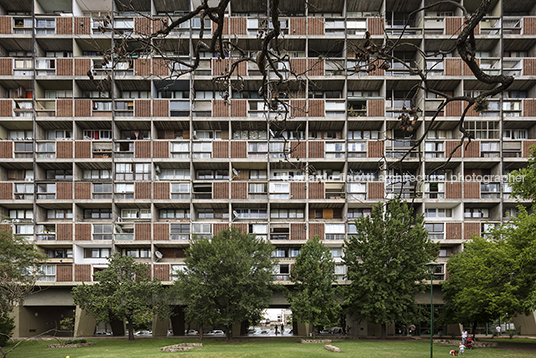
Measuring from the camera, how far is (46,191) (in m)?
40.5

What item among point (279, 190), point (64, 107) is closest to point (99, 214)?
point (64, 107)

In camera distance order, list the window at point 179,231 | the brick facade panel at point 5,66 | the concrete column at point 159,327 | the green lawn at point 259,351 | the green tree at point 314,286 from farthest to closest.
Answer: the concrete column at point 159,327, the brick facade panel at point 5,66, the window at point 179,231, the green tree at point 314,286, the green lawn at point 259,351

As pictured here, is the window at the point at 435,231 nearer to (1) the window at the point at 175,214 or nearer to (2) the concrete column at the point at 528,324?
(2) the concrete column at the point at 528,324

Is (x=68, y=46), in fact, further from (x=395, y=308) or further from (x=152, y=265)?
(x=395, y=308)

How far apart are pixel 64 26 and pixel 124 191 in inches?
710

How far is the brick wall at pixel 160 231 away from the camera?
39625 millimetres

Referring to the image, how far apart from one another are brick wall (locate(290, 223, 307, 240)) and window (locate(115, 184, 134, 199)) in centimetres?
1626

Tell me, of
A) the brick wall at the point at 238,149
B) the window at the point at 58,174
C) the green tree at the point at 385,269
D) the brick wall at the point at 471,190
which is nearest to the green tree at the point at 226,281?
the green tree at the point at 385,269

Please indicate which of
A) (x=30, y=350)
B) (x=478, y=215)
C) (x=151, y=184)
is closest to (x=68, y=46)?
(x=151, y=184)

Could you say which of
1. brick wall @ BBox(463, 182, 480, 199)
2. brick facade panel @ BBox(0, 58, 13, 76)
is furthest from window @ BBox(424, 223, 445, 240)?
brick facade panel @ BBox(0, 58, 13, 76)

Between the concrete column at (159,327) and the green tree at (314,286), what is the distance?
14.8 metres

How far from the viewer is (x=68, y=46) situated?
4269 centimetres

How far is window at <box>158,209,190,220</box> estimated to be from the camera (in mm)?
41812

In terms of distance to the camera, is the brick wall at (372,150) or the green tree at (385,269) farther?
the brick wall at (372,150)
